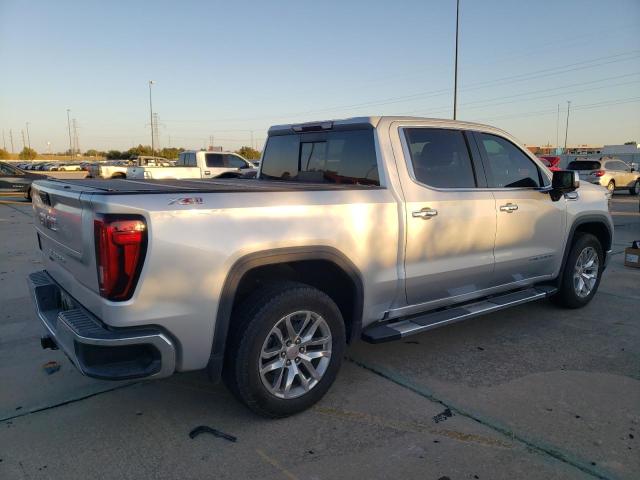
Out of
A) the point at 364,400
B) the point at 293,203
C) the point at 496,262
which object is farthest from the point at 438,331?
the point at 293,203

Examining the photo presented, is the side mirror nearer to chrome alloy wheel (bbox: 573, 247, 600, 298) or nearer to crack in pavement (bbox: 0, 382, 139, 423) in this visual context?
chrome alloy wheel (bbox: 573, 247, 600, 298)

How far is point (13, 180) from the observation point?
17.7 metres

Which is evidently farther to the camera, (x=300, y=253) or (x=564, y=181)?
(x=564, y=181)

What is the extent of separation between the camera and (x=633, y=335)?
4684 mm

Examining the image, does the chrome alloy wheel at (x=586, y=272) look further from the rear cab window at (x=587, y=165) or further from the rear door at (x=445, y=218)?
the rear cab window at (x=587, y=165)

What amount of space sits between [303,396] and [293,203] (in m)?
1.24

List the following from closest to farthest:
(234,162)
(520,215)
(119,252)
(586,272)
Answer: (119,252)
(520,215)
(586,272)
(234,162)

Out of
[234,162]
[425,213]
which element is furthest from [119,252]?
[234,162]

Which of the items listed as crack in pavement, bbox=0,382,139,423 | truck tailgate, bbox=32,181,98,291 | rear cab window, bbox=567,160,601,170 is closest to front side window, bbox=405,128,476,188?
truck tailgate, bbox=32,181,98,291

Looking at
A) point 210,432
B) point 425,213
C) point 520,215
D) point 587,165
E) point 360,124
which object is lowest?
point 210,432

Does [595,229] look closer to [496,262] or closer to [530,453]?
[496,262]

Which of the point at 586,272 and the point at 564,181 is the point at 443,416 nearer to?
the point at 564,181

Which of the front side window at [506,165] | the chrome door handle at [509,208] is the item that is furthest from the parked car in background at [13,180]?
the chrome door handle at [509,208]

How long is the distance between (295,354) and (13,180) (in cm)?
1823
